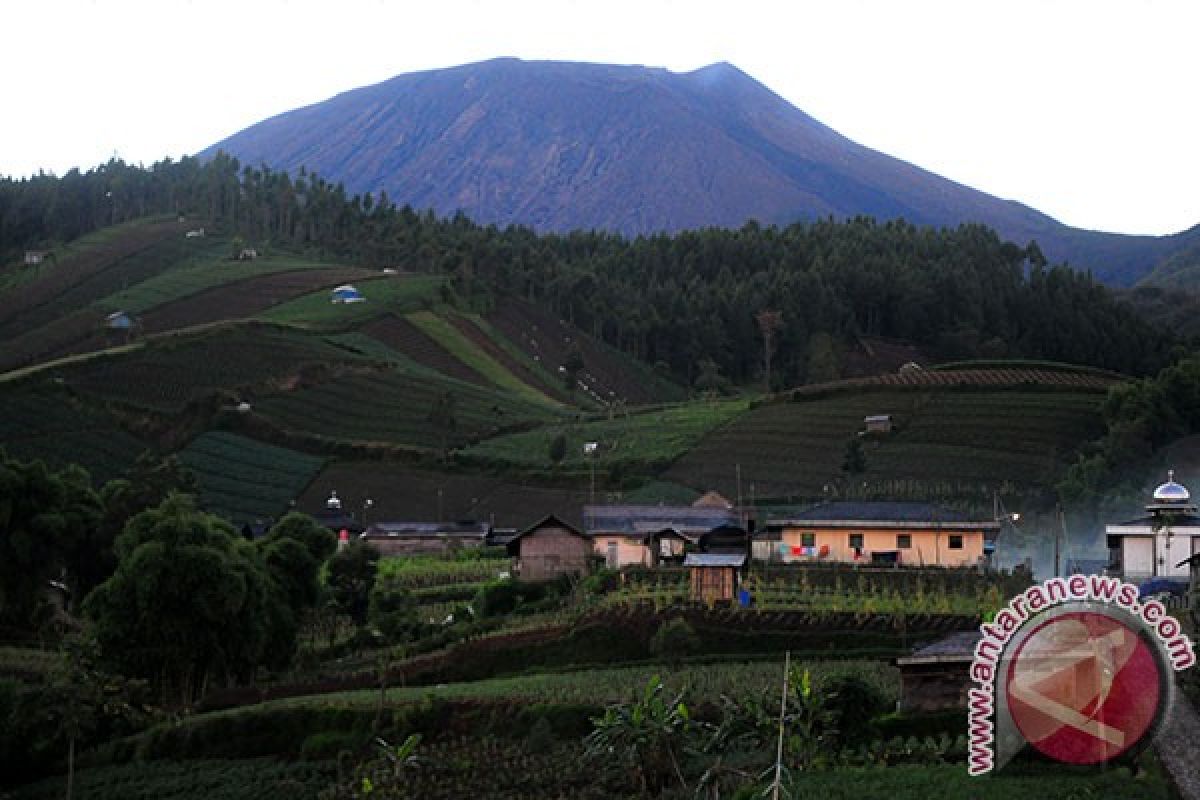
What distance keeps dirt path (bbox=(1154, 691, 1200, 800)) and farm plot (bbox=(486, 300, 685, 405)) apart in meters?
87.8

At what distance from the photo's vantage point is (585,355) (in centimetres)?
12531

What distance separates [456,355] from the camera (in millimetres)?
112688

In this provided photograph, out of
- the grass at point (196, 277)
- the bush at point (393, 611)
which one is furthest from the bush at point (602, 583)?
the grass at point (196, 277)

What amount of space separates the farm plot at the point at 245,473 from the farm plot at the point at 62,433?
9.90 feet

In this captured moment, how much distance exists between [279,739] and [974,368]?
62134 millimetres

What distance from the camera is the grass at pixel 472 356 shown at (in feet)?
356

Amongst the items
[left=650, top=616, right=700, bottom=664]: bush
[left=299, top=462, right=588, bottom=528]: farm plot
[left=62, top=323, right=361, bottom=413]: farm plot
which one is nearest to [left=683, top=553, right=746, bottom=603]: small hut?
[left=650, top=616, right=700, bottom=664]: bush

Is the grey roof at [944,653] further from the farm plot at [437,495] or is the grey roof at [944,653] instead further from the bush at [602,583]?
the farm plot at [437,495]

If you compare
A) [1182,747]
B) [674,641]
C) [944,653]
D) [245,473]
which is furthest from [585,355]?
[1182,747]

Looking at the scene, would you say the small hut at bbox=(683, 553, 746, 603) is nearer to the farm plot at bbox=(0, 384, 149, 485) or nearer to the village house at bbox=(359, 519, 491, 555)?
the village house at bbox=(359, 519, 491, 555)

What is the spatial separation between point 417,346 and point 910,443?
40.8 m

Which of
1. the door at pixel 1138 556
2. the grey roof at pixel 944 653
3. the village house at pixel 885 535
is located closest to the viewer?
the grey roof at pixel 944 653

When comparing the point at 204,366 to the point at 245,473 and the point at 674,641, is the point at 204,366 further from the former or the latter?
the point at 674,641

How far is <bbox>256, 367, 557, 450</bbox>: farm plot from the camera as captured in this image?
89.4m
